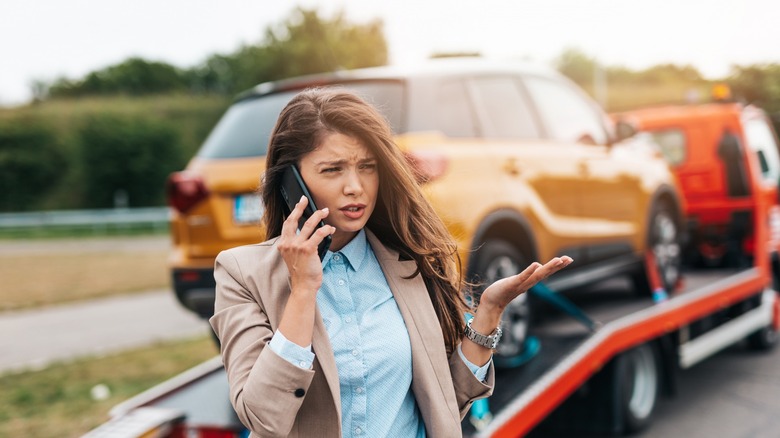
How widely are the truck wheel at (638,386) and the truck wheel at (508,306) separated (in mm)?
965

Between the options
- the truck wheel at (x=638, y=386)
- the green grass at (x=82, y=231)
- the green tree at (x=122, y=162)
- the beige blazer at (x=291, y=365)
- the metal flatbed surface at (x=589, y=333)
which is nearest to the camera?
the beige blazer at (x=291, y=365)

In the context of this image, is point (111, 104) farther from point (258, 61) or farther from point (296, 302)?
point (296, 302)

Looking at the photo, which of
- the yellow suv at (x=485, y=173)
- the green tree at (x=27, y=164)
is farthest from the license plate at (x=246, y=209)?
the green tree at (x=27, y=164)

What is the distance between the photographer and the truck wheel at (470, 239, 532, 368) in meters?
4.08

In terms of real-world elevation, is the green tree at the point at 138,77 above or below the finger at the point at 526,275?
below

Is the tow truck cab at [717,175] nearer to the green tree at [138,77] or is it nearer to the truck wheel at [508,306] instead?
the truck wheel at [508,306]

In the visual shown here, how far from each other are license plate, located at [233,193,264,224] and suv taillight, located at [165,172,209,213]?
25 cm

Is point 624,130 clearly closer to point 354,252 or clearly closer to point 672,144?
point 672,144

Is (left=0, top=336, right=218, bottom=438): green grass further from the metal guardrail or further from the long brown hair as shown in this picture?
the metal guardrail

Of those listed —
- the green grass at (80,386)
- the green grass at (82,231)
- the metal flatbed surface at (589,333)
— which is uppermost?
the metal flatbed surface at (589,333)

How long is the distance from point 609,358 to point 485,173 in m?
1.35

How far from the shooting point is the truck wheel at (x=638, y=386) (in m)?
4.93

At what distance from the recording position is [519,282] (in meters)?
1.75

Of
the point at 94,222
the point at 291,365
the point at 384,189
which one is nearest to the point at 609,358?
the point at 384,189
